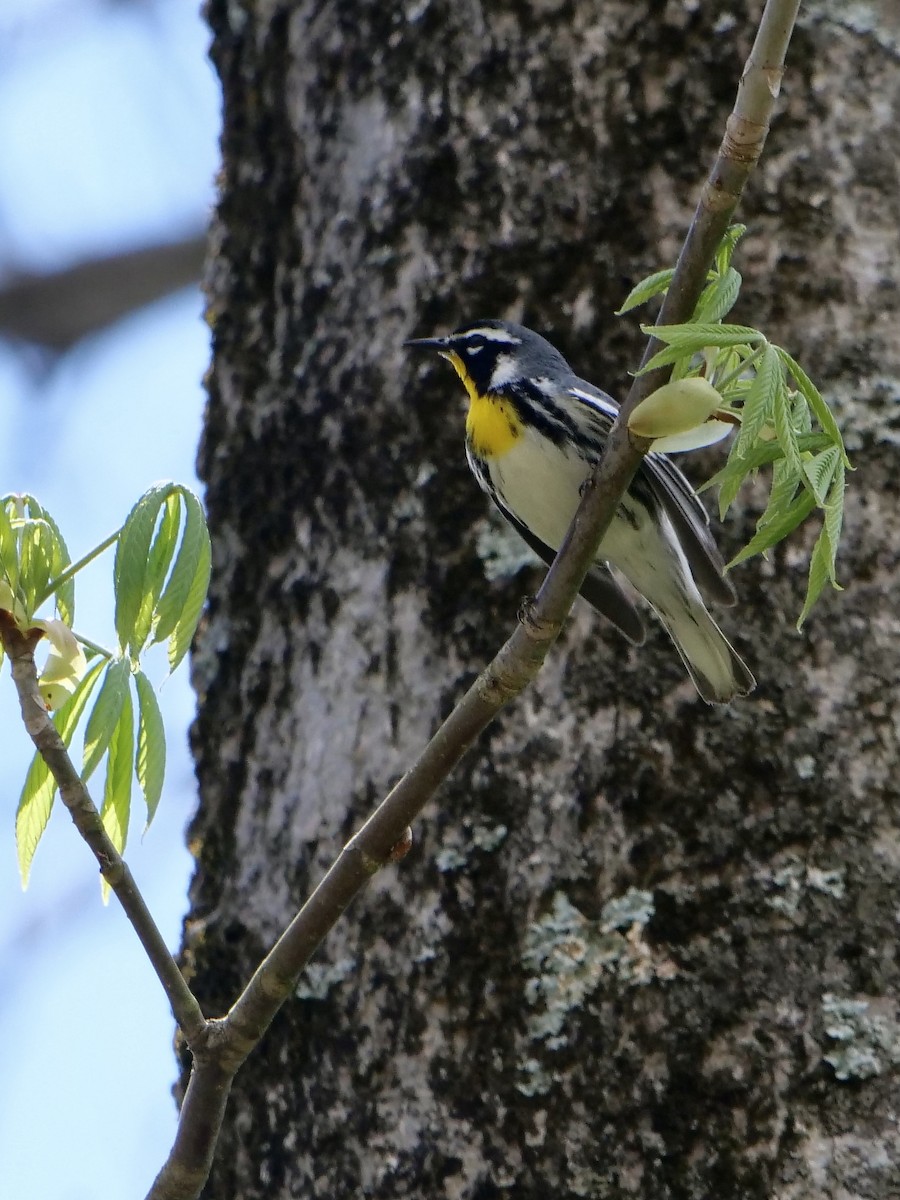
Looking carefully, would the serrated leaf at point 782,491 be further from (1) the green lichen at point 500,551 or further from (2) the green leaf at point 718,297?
(1) the green lichen at point 500,551

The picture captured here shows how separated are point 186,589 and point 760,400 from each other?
0.55 metres

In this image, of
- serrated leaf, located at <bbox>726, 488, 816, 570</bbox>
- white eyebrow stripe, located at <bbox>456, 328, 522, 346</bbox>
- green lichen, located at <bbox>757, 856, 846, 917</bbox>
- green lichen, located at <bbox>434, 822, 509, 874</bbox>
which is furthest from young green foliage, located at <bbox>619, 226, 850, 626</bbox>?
white eyebrow stripe, located at <bbox>456, 328, 522, 346</bbox>

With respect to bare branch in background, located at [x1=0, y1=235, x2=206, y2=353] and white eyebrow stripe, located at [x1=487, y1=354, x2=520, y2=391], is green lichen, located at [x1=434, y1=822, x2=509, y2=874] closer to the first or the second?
white eyebrow stripe, located at [x1=487, y1=354, x2=520, y2=391]

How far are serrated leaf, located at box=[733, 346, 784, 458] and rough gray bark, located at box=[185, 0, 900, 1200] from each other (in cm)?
81

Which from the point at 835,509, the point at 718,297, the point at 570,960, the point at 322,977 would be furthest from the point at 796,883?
the point at 718,297

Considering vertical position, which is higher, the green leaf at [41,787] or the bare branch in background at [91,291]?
the green leaf at [41,787]

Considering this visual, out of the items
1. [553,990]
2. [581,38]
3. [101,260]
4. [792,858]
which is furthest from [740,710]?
[101,260]

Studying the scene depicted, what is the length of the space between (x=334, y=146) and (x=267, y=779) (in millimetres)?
1092

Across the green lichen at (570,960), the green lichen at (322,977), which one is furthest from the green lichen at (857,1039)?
the green lichen at (322,977)

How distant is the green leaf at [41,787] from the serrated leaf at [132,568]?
0.08 m

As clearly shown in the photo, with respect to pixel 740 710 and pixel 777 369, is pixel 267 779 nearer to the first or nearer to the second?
pixel 740 710

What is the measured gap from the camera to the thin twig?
1305 mm

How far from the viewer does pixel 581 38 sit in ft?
7.89

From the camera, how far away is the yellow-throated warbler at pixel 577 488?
202 cm
